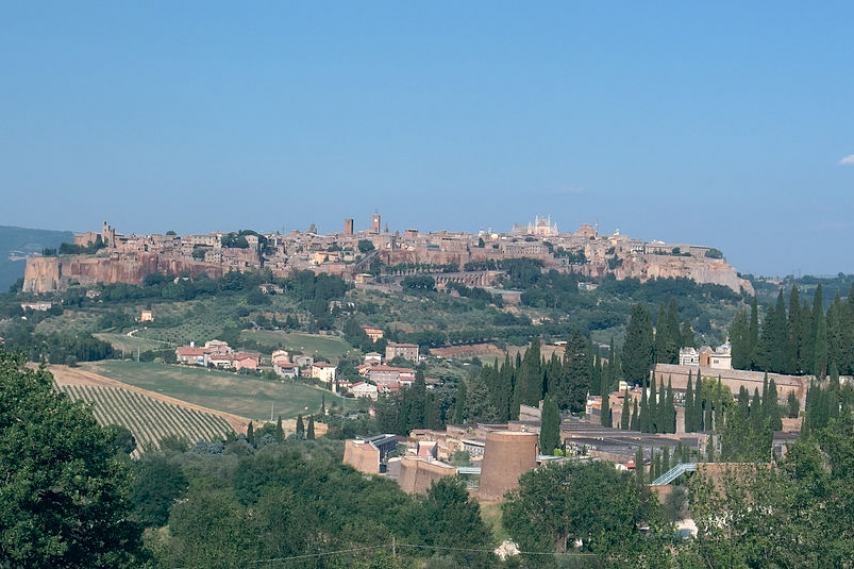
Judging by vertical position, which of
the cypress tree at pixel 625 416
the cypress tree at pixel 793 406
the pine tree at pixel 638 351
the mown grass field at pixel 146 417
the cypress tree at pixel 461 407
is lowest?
the mown grass field at pixel 146 417

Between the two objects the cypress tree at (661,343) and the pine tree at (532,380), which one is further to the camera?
the cypress tree at (661,343)

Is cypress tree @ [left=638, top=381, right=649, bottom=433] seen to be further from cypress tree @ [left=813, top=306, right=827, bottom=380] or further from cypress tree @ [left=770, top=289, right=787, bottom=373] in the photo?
cypress tree @ [left=813, top=306, right=827, bottom=380]

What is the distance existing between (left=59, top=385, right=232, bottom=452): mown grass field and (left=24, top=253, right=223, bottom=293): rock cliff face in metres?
50.7

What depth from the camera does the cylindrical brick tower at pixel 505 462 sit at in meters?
36.0

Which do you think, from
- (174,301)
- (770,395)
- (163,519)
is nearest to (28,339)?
(174,301)

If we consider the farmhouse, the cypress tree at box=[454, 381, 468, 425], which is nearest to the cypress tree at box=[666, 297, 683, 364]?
the cypress tree at box=[454, 381, 468, 425]

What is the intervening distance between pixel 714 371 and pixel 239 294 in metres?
68.4

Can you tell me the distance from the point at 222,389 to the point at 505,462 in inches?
1494

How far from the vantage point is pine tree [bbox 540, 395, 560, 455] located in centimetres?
3922

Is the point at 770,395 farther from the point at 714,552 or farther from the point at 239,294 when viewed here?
the point at 239,294

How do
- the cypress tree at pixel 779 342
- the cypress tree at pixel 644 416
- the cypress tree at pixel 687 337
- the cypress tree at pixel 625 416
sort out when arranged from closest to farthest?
1. the cypress tree at pixel 644 416
2. the cypress tree at pixel 625 416
3. the cypress tree at pixel 779 342
4. the cypress tree at pixel 687 337

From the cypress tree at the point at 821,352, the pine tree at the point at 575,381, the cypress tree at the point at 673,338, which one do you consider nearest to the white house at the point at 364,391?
the cypress tree at the point at 673,338

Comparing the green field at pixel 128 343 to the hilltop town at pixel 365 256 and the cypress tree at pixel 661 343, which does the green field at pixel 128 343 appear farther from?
the cypress tree at pixel 661 343

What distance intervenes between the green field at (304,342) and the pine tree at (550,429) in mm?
44016
